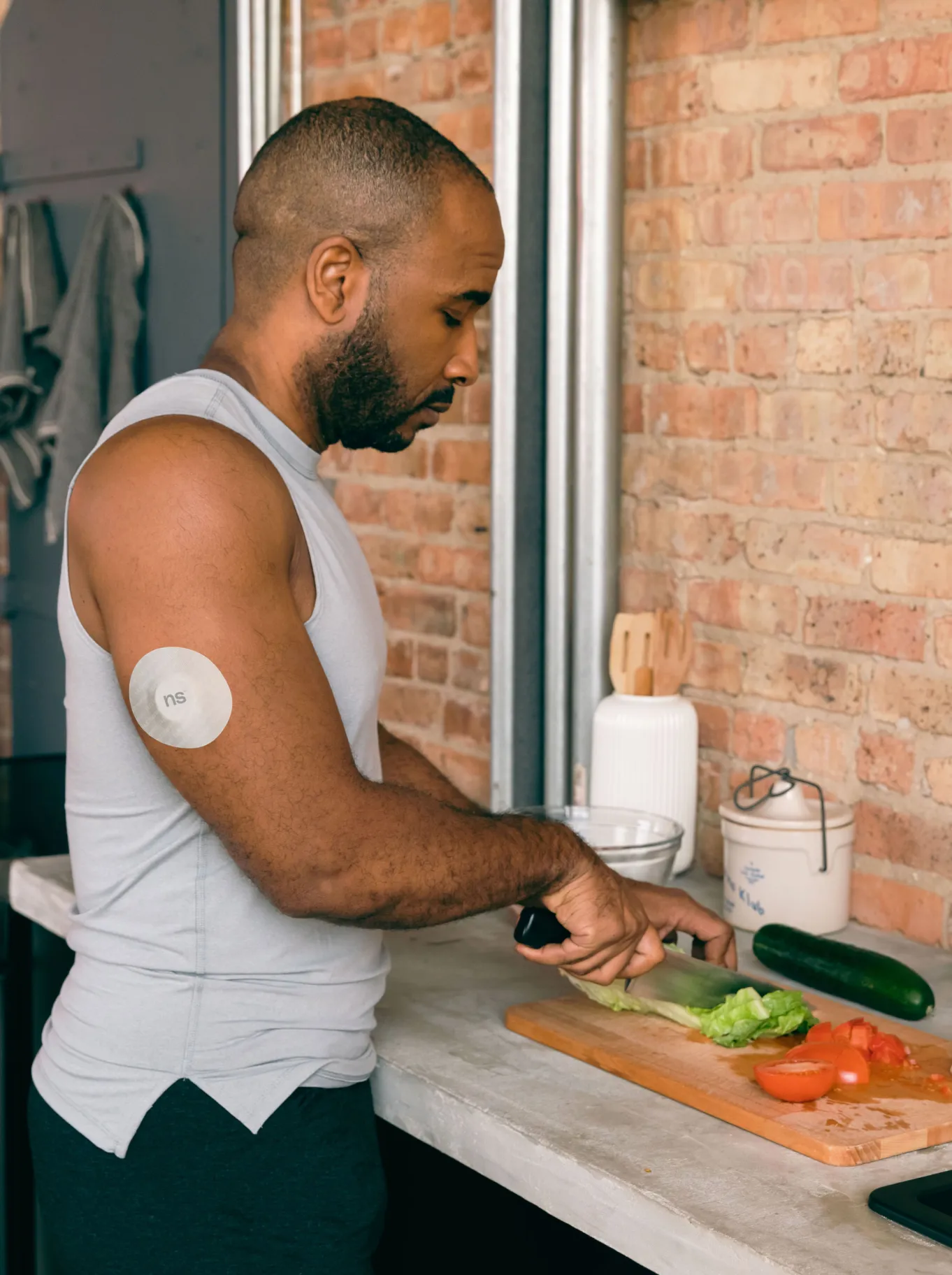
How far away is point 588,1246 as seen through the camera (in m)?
1.68

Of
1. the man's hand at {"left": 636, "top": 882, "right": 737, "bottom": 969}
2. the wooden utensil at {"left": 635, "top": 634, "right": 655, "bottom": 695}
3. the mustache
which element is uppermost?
the mustache

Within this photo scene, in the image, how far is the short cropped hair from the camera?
1441 mm

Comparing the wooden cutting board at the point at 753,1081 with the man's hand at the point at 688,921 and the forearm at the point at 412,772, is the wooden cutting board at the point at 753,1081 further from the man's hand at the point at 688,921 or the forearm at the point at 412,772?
the forearm at the point at 412,772

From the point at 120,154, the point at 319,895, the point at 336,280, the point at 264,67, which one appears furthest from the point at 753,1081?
the point at 120,154

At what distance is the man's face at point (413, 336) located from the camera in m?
1.46

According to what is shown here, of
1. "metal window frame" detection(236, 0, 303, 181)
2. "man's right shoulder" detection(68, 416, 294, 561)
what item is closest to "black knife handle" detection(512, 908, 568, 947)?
"man's right shoulder" detection(68, 416, 294, 561)

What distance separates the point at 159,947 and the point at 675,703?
36.4 inches

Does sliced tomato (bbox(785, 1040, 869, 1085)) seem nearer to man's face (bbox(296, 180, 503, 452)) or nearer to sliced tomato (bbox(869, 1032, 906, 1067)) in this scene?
sliced tomato (bbox(869, 1032, 906, 1067))

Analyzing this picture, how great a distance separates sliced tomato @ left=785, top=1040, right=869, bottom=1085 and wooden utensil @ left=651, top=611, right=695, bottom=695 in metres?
0.77

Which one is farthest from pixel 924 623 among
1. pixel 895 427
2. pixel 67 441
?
pixel 67 441

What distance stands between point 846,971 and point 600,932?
0.32 m

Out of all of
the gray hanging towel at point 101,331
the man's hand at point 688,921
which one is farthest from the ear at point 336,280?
the gray hanging towel at point 101,331

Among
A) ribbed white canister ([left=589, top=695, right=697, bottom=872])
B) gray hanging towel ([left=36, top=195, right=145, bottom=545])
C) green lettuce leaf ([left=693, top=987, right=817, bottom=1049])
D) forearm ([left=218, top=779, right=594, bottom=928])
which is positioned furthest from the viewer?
gray hanging towel ([left=36, top=195, right=145, bottom=545])

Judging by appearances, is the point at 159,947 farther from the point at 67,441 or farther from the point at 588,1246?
the point at 67,441
